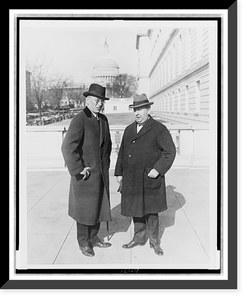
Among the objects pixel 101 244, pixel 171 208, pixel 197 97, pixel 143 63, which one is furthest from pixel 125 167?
pixel 197 97

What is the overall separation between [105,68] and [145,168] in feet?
5.28

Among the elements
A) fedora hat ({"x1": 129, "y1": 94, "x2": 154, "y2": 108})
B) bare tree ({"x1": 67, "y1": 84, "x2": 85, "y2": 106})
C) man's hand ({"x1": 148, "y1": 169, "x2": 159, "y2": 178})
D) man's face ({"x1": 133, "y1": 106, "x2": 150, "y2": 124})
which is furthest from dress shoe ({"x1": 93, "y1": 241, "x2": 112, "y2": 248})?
bare tree ({"x1": 67, "y1": 84, "x2": 85, "y2": 106})

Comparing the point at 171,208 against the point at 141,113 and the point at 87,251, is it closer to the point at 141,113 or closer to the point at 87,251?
the point at 87,251

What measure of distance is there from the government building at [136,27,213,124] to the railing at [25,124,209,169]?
56 centimetres

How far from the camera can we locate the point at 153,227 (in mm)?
4414

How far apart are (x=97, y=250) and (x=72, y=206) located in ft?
2.24

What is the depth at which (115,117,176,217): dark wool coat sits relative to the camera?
4.28 m

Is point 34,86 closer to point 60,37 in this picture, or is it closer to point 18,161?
point 60,37

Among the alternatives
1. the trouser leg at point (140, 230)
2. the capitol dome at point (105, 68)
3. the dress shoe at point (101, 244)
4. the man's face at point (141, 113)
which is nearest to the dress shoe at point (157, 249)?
the trouser leg at point (140, 230)

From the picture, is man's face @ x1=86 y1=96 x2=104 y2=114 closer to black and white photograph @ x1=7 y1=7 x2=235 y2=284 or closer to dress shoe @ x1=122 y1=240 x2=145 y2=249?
black and white photograph @ x1=7 y1=7 x2=235 y2=284

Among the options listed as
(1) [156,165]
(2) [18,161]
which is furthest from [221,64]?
(2) [18,161]

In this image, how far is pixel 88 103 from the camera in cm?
427

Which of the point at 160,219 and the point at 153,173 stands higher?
the point at 153,173

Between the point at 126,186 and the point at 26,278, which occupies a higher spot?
the point at 126,186
